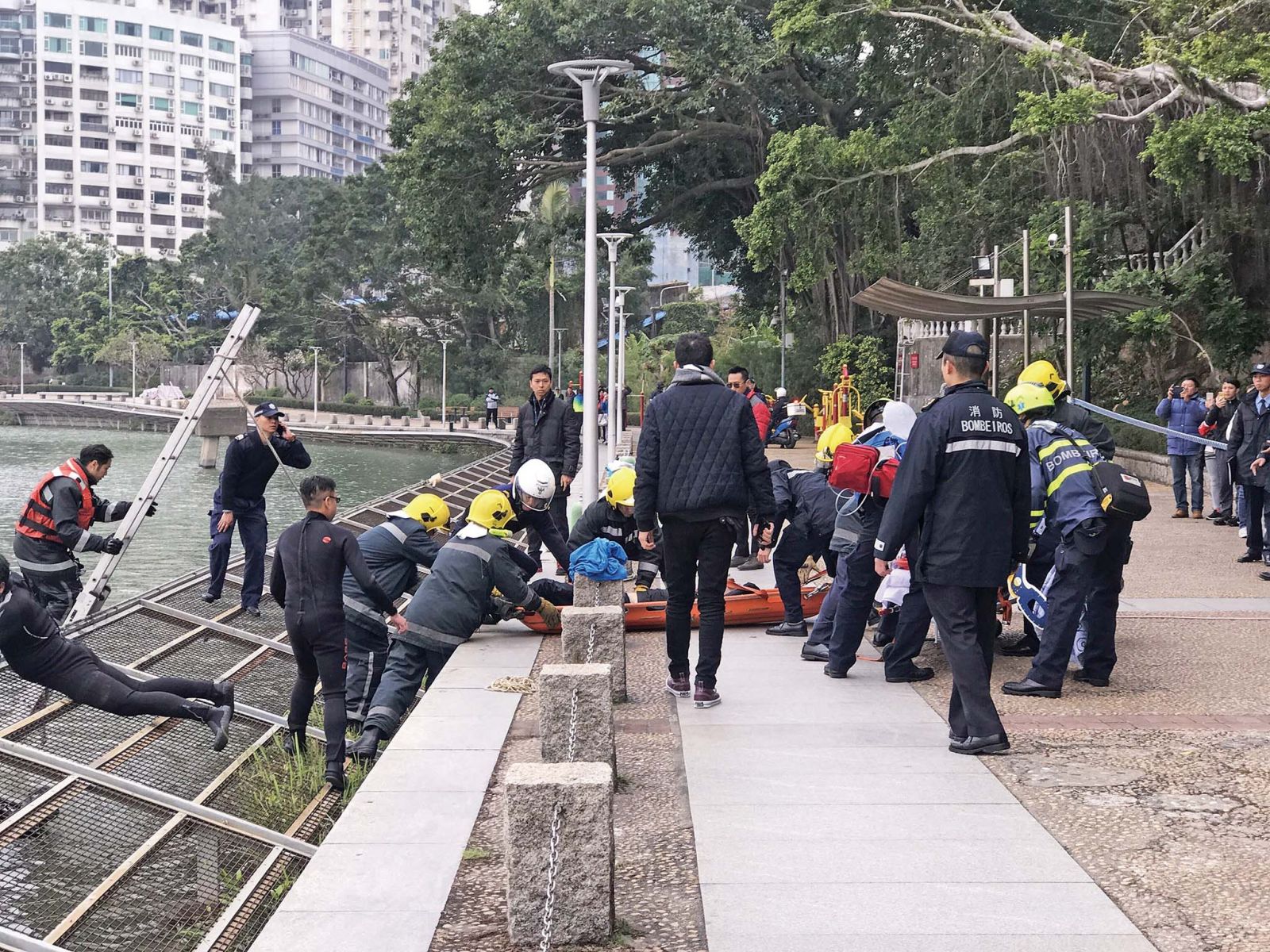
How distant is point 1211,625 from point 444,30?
95.5ft

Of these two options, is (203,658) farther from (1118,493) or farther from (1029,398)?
(1118,493)

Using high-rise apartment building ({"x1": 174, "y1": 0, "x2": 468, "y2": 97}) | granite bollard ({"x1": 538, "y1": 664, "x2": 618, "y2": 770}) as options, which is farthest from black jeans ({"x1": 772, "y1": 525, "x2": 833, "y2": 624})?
high-rise apartment building ({"x1": 174, "y1": 0, "x2": 468, "y2": 97})

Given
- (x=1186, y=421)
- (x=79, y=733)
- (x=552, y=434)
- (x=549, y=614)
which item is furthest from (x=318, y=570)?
(x=1186, y=421)

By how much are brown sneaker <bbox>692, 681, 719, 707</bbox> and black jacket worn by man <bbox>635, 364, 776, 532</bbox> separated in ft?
2.91

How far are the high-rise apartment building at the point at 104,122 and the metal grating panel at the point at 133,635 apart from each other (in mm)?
127804

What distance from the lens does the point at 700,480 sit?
7.25 m

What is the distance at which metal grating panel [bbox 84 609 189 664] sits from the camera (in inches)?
429

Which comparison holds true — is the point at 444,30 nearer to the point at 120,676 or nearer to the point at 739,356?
the point at 739,356

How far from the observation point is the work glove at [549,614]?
9.71 meters

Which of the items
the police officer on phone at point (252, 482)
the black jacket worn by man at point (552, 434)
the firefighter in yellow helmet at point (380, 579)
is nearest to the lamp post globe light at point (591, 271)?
the black jacket worn by man at point (552, 434)

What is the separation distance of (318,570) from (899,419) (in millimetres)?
3386

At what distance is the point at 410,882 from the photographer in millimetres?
5074

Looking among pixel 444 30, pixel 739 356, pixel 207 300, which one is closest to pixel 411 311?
pixel 207 300

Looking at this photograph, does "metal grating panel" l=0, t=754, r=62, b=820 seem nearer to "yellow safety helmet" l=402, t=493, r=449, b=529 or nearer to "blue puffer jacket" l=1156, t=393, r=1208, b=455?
"yellow safety helmet" l=402, t=493, r=449, b=529
